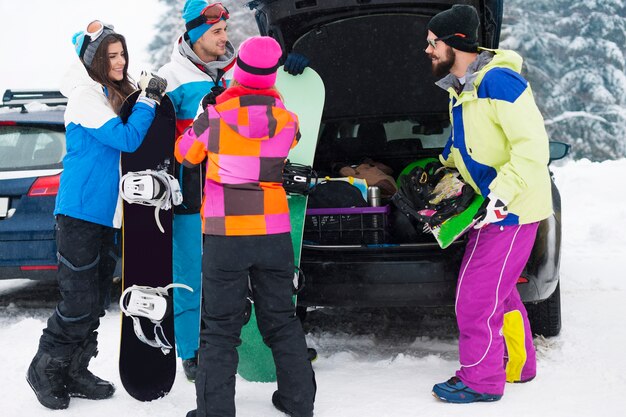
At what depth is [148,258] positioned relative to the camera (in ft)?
11.3

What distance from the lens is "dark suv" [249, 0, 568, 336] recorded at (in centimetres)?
349

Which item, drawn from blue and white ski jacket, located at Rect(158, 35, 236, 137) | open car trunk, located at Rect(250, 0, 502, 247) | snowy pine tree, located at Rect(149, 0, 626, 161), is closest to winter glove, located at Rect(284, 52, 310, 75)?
open car trunk, located at Rect(250, 0, 502, 247)

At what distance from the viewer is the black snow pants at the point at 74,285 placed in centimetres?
327

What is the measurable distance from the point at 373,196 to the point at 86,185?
5.23ft

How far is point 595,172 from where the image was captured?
40.7 feet

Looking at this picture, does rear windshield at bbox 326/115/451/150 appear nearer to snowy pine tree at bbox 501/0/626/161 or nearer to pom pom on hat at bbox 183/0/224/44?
pom pom on hat at bbox 183/0/224/44

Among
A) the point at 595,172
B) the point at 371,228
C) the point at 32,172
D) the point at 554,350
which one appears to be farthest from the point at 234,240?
the point at 595,172

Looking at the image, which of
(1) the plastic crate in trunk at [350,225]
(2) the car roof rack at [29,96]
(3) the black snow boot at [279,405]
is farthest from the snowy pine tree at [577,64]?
(3) the black snow boot at [279,405]

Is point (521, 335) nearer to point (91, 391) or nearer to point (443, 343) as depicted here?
point (443, 343)

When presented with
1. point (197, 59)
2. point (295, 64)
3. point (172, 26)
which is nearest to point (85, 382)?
point (197, 59)

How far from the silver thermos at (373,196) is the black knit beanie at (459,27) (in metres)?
1.01

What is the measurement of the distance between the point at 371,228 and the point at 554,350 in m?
1.25

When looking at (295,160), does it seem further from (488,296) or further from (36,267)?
(36,267)

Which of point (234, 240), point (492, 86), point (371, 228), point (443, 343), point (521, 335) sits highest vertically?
point (492, 86)
